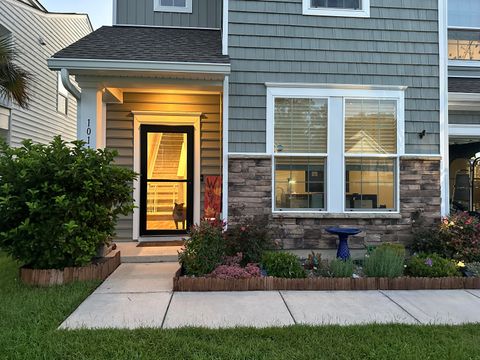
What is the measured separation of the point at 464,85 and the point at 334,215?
12.6 ft

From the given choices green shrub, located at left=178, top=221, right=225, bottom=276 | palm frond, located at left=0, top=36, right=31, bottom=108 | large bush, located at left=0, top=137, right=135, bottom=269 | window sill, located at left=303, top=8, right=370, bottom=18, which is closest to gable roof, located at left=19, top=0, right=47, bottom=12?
palm frond, located at left=0, top=36, right=31, bottom=108

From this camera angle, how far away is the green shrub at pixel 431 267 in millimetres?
4559

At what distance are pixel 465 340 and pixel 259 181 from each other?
3.28 m

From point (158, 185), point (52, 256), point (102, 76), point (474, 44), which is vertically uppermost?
point (474, 44)

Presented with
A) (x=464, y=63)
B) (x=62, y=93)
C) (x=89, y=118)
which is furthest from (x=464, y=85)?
(x=62, y=93)

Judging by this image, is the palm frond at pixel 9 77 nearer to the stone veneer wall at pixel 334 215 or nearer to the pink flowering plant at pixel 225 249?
the stone veneer wall at pixel 334 215

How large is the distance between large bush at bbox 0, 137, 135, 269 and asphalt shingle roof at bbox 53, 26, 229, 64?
1541 millimetres

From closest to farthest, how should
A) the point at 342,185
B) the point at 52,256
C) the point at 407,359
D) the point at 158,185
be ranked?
1. the point at 407,359
2. the point at 52,256
3. the point at 342,185
4. the point at 158,185

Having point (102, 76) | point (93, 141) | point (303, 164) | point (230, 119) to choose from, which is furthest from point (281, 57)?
point (93, 141)

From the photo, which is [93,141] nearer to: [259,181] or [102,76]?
[102,76]

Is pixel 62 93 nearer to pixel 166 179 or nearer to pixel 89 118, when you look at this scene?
pixel 166 179

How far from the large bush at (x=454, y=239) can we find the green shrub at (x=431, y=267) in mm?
486

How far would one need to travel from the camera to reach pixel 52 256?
4.38 m

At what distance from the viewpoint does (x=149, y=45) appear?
18.9 feet
